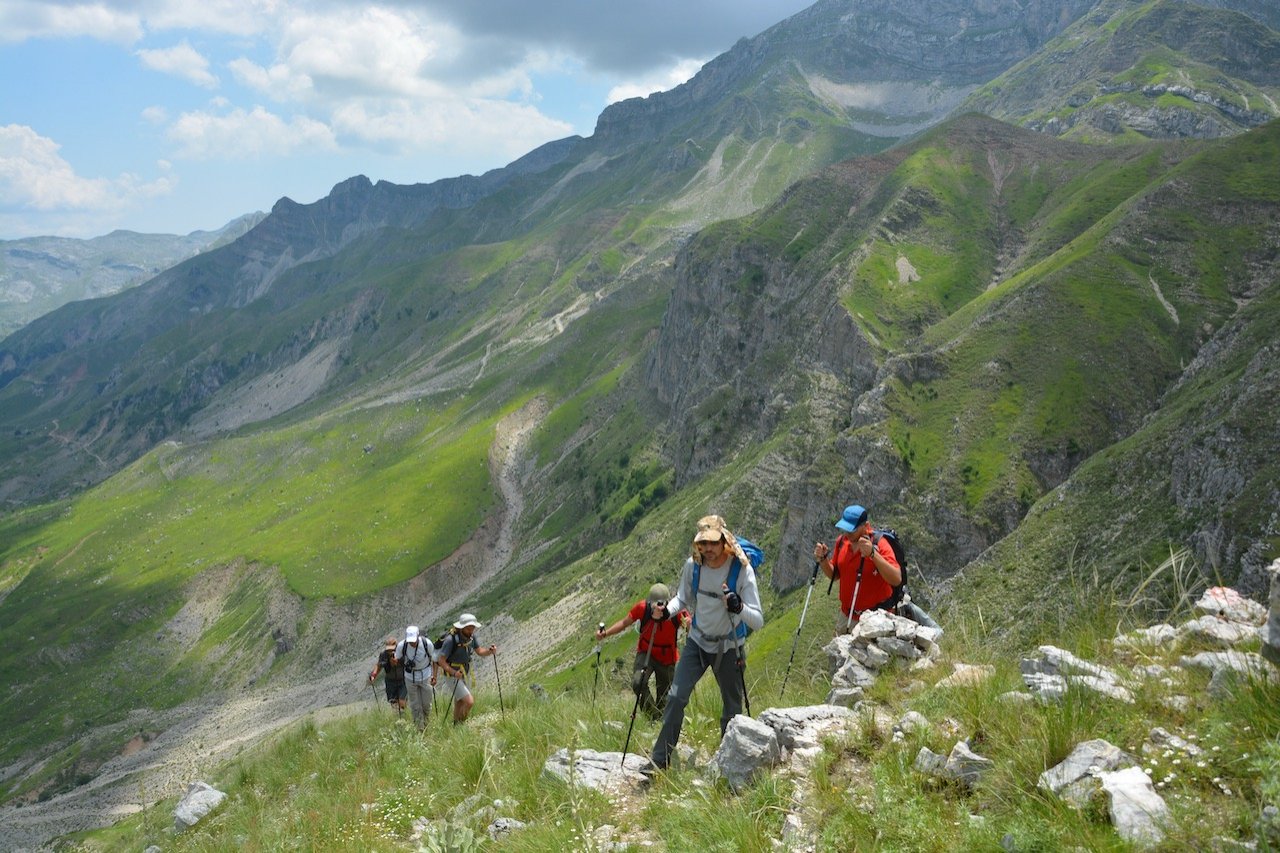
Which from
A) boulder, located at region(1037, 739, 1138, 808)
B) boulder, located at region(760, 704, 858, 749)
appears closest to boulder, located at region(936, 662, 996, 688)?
boulder, located at region(760, 704, 858, 749)

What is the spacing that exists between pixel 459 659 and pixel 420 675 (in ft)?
3.98

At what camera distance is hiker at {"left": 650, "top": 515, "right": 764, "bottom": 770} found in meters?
10.3

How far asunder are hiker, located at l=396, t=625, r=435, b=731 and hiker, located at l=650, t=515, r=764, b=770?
33.3 ft

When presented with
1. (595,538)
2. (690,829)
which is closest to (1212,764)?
(690,829)

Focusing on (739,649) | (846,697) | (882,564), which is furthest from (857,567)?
(739,649)

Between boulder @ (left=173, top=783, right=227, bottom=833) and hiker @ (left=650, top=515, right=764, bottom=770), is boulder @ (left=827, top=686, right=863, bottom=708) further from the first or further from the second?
boulder @ (left=173, top=783, right=227, bottom=833)

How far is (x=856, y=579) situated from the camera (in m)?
14.4

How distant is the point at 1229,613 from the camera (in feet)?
29.9

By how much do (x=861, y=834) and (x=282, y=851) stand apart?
824 centimetres

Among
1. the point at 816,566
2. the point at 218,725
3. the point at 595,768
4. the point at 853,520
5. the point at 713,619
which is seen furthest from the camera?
the point at 218,725

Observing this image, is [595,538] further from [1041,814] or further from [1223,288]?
[1041,814]

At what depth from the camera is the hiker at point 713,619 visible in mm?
10305

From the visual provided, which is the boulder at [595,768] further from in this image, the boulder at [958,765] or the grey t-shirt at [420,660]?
the grey t-shirt at [420,660]

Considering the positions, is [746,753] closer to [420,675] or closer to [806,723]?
[806,723]
